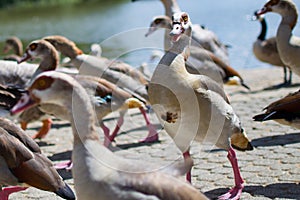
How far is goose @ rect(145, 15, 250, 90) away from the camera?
802 centimetres

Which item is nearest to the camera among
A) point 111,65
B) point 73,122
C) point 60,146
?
point 73,122

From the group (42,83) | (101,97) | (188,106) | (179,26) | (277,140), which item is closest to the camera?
(42,83)

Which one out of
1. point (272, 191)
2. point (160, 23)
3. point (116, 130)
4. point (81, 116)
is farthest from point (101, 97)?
point (81, 116)

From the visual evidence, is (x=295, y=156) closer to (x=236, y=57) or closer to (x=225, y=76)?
(x=225, y=76)

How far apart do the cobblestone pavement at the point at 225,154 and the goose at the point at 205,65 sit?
0.68m

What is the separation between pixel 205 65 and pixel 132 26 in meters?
19.1

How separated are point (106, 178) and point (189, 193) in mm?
587

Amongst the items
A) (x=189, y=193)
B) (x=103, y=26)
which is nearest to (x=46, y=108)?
(x=189, y=193)

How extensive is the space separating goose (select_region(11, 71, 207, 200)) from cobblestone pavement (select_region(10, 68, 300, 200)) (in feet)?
1.21

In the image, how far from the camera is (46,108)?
720cm

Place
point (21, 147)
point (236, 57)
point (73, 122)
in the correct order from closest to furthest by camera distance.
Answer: point (73, 122)
point (21, 147)
point (236, 57)

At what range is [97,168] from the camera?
3881 mm

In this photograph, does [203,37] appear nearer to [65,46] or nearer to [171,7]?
[171,7]

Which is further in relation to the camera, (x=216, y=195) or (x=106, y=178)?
(x=216, y=195)
